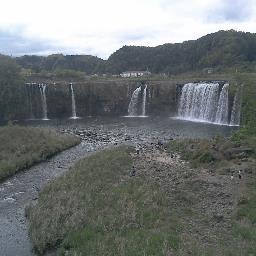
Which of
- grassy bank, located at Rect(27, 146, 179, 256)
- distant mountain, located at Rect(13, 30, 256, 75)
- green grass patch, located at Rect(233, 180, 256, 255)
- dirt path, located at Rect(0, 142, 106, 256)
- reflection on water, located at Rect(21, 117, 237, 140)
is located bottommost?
reflection on water, located at Rect(21, 117, 237, 140)

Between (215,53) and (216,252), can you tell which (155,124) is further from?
(215,53)

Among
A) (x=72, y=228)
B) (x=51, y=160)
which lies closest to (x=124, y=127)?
(x=51, y=160)

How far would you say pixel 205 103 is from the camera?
59.8 metres

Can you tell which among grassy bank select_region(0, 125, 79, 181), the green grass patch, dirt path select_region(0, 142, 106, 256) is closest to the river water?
dirt path select_region(0, 142, 106, 256)

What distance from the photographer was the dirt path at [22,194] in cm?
2072

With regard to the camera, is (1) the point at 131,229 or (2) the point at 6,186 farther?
(2) the point at 6,186

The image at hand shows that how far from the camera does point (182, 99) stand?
2571 inches

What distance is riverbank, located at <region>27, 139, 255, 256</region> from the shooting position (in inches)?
727

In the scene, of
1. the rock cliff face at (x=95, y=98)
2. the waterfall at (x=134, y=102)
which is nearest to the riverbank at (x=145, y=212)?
the rock cliff face at (x=95, y=98)

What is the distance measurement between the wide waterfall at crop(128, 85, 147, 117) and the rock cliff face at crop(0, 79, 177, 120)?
2.02 feet

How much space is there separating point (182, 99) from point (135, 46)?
262 feet

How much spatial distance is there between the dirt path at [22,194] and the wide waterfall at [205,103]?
21398 millimetres

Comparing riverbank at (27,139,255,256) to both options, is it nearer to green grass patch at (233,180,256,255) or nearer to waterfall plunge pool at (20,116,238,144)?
green grass patch at (233,180,256,255)

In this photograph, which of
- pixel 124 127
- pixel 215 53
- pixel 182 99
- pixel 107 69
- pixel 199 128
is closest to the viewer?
pixel 199 128
